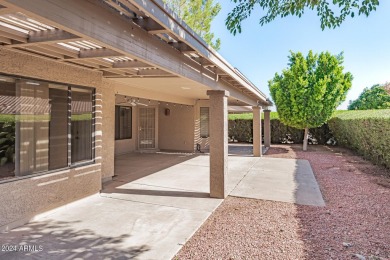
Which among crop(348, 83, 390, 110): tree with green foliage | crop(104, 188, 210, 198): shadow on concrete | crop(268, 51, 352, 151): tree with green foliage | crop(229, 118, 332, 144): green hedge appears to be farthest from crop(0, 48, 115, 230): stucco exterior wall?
crop(348, 83, 390, 110): tree with green foliage

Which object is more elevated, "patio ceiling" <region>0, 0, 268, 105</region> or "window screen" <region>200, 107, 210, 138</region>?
"patio ceiling" <region>0, 0, 268, 105</region>

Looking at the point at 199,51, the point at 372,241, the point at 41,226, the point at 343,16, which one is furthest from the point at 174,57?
the point at 372,241

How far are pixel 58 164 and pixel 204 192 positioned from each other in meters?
3.59

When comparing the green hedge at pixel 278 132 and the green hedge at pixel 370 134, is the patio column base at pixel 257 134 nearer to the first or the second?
the green hedge at pixel 370 134

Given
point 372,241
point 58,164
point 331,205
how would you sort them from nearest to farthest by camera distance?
point 372,241 < point 58,164 < point 331,205

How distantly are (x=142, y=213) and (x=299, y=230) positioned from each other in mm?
3015

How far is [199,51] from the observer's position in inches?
171

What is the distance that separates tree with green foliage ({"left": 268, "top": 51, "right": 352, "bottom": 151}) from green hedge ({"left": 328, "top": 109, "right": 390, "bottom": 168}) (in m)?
1.65

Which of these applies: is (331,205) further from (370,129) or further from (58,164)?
(370,129)

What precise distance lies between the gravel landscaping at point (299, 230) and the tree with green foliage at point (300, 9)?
11.6 feet

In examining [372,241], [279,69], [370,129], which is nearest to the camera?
[372,241]

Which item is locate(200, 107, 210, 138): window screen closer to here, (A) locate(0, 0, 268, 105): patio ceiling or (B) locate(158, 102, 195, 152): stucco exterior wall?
(B) locate(158, 102, 195, 152): stucco exterior wall

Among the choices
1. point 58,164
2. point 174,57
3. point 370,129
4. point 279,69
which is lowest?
point 58,164

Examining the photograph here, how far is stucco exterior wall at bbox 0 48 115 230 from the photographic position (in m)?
4.28
